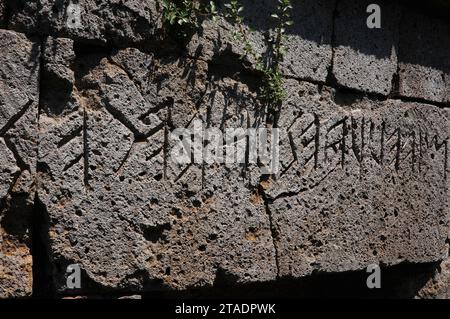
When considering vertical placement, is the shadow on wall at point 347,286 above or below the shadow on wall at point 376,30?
below

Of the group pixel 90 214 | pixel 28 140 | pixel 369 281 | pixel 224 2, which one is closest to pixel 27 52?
pixel 28 140

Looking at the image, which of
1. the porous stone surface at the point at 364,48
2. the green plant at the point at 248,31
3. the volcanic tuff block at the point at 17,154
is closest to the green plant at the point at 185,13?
the green plant at the point at 248,31

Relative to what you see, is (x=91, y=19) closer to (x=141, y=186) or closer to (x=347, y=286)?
(x=141, y=186)

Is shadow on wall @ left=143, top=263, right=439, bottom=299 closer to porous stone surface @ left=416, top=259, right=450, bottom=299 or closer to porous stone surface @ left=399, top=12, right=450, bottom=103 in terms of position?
porous stone surface @ left=416, top=259, right=450, bottom=299

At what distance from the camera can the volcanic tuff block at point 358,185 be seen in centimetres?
346

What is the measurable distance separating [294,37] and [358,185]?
789 millimetres

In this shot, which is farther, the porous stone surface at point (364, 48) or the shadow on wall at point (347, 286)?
the shadow on wall at point (347, 286)

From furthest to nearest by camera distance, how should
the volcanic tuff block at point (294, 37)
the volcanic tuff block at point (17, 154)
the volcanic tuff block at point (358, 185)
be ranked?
the volcanic tuff block at point (358, 185)
the volcanic tuff block at point (294, 37)
the volcanic tuff block at point (17, 154)

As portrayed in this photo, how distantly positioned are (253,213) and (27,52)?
1.18 metres

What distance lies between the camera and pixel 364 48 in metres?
3.80

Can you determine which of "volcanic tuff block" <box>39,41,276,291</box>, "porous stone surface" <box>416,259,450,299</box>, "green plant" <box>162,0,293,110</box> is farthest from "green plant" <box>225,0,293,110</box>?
"porous stone surface" <box>416,259,450,299</box>

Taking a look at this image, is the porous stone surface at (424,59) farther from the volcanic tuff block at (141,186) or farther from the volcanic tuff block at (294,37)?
the volcanic tuff block at (141,186)

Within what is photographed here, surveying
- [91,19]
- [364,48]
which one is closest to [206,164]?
[91,19]

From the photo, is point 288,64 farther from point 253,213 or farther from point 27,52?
point 27,52
